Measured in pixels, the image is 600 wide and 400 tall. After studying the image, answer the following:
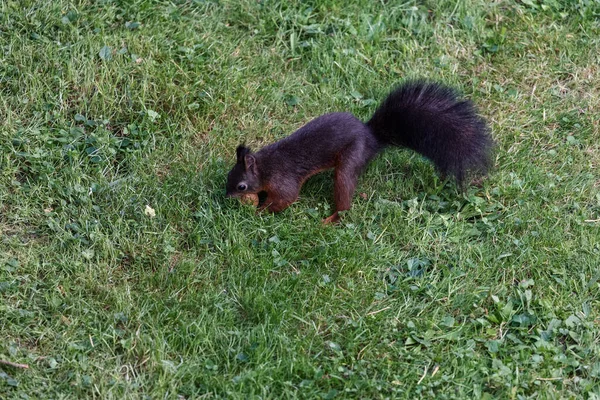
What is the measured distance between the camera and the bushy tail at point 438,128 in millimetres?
4723

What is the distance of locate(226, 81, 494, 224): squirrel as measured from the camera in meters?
4.74

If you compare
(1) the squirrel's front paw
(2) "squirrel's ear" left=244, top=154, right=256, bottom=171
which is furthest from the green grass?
(2) "squirrel's ear" left=244, top=154, right=256, bottom=171

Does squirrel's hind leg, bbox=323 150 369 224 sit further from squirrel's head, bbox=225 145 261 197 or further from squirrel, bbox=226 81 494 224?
squirrel's head, bbox=225 145 261 197

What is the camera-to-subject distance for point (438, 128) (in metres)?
4.74

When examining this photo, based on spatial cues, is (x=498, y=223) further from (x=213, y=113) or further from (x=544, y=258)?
(x=213, y=113)

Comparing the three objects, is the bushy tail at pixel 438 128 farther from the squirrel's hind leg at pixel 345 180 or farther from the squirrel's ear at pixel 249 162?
the squirrel's ear at pixel 249 162

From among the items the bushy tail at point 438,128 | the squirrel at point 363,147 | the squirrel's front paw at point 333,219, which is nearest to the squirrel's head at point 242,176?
the squirrel at point 363,147

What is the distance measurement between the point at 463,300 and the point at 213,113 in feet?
6.81

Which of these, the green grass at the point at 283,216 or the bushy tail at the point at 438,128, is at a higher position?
the bushy tail at the point at 438,128

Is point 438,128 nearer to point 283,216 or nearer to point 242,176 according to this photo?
point 283,216

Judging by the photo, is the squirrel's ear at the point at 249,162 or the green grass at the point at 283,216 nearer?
the green grass at the point at 283,216

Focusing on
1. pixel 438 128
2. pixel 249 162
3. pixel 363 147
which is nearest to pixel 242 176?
pixel 249 162

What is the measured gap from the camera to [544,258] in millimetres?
4500

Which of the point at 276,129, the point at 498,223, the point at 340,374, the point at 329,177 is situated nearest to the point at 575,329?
the point at 498,223
